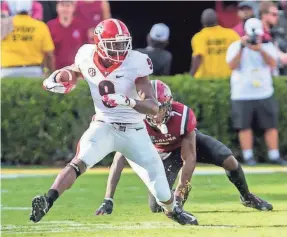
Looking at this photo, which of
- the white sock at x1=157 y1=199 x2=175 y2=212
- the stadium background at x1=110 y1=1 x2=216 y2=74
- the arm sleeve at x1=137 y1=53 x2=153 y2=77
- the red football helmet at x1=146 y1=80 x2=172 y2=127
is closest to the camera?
the arm sleeve at x1=137 y1=53 x2=153 y2=77

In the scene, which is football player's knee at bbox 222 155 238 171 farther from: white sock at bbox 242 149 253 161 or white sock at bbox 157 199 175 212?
white sock at bbox 242 149 253 161

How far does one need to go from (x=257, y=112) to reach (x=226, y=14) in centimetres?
257

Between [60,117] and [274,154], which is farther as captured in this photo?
[60,117]

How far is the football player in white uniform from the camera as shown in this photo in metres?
7.55

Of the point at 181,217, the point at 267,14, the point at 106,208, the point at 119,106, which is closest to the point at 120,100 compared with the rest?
the point at 119,106

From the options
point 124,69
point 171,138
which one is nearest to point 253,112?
point 171,138

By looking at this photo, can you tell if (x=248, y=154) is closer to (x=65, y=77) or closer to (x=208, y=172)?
(x=208, y=172)

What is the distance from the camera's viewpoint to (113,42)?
7582mm

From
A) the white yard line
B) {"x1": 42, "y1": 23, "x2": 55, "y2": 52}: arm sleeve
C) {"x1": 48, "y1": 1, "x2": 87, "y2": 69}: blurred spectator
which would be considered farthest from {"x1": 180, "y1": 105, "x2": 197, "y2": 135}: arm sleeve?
{"x1": 48, "y1": 1, "x2": 87, "y2": 69}: blurred spectator

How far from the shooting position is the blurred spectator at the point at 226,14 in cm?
1459

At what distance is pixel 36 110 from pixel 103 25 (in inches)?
206

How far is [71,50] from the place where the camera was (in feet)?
45.1

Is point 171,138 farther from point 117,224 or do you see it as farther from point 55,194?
point 55,194

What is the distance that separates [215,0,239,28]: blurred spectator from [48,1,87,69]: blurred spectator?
2.19 m
